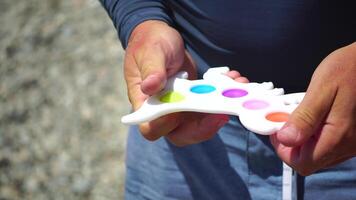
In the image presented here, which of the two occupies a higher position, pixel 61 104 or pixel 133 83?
pixel 133 83

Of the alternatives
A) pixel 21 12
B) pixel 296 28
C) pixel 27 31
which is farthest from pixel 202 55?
pixel 21 12

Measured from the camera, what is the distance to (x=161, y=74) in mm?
643

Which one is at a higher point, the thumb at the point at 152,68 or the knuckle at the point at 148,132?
the thumb at the point at 152,68

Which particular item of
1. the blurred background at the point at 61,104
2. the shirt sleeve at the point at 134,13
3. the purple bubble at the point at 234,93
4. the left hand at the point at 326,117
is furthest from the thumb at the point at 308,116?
the blurred background at the point at 61,104

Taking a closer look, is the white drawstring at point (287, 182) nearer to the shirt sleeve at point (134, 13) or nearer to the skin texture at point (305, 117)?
the skin texture at point (305, 117)

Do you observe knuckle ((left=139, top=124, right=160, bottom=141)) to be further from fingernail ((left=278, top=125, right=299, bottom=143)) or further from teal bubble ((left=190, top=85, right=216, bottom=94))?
fingernail ((left=278, top=125, right=299, bottom=143))

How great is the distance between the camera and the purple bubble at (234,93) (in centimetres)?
65

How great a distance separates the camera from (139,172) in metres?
0.89

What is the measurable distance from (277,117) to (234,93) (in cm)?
8

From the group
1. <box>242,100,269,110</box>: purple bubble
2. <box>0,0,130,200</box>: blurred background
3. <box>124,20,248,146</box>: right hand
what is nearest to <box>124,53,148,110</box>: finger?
<box>124,20,248,146</box>: right hand

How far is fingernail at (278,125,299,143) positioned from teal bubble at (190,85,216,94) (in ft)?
0.48

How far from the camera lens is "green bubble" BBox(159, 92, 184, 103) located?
64 cm

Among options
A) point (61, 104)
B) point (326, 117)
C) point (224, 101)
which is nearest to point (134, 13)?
point (224, 101)

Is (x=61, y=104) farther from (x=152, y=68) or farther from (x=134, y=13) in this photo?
(x=152, y=68)
